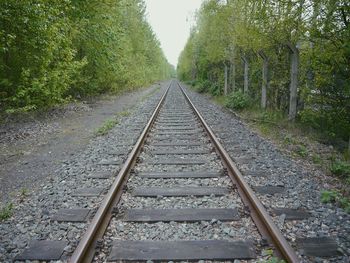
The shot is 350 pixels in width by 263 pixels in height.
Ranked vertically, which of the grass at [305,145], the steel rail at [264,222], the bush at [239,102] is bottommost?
the grass at [305,145]

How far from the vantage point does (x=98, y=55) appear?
676 inches

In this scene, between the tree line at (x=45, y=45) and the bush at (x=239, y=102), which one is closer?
the tree line at (x=45, y=45)

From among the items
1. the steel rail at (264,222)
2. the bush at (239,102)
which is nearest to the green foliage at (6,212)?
the steel rail at (264,222)

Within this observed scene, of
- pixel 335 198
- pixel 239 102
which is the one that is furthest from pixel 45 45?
pixel 335 198

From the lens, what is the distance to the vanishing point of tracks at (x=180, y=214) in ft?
11.2

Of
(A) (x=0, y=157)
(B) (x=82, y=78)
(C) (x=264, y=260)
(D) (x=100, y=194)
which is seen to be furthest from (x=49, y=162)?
(B) (x=82, y=78)

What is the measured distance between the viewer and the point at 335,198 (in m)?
4.78

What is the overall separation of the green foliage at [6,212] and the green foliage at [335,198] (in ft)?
14.2

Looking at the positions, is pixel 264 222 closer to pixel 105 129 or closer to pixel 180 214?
pixel 180 214

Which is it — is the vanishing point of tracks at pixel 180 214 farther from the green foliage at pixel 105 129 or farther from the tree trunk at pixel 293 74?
the tree trunk at pixel 293 74

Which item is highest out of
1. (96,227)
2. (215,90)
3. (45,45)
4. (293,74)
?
(45,45)

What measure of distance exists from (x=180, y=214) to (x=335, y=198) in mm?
2341

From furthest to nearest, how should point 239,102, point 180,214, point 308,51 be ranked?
point 239,102
point 308,51
point 180,214

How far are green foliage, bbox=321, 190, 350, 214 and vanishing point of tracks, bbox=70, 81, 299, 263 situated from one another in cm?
112
